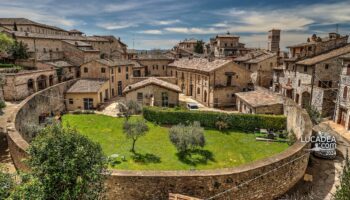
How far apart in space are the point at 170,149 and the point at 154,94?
15116 mm

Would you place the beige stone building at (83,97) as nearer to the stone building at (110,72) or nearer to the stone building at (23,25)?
the stone building at (110,72)

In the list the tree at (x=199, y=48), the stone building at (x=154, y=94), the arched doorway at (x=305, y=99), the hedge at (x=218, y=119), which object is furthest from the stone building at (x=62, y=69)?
the tree at (x=199, y=48)

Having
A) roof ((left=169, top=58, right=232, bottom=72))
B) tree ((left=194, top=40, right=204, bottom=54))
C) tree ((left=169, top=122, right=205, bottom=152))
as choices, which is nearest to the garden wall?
tree ((left=169, top=122, right=205, bottom=152))

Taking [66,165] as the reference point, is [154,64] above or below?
above

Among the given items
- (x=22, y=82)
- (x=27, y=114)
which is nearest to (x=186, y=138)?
(x=27, y=114)

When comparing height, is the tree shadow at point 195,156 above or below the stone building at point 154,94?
below

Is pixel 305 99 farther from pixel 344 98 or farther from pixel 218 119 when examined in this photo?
pixel 218 119

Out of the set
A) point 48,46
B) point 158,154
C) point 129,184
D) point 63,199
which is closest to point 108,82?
point 48,46

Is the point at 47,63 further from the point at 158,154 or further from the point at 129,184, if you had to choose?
the point at 129,184

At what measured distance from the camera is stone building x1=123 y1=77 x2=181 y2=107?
1415 inches

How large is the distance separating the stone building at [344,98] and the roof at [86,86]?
106 ft

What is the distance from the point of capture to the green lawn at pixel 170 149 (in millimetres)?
19469

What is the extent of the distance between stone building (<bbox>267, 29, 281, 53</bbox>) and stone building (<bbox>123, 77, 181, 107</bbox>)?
4527 centimetres

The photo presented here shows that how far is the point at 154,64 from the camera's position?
60.4 m
